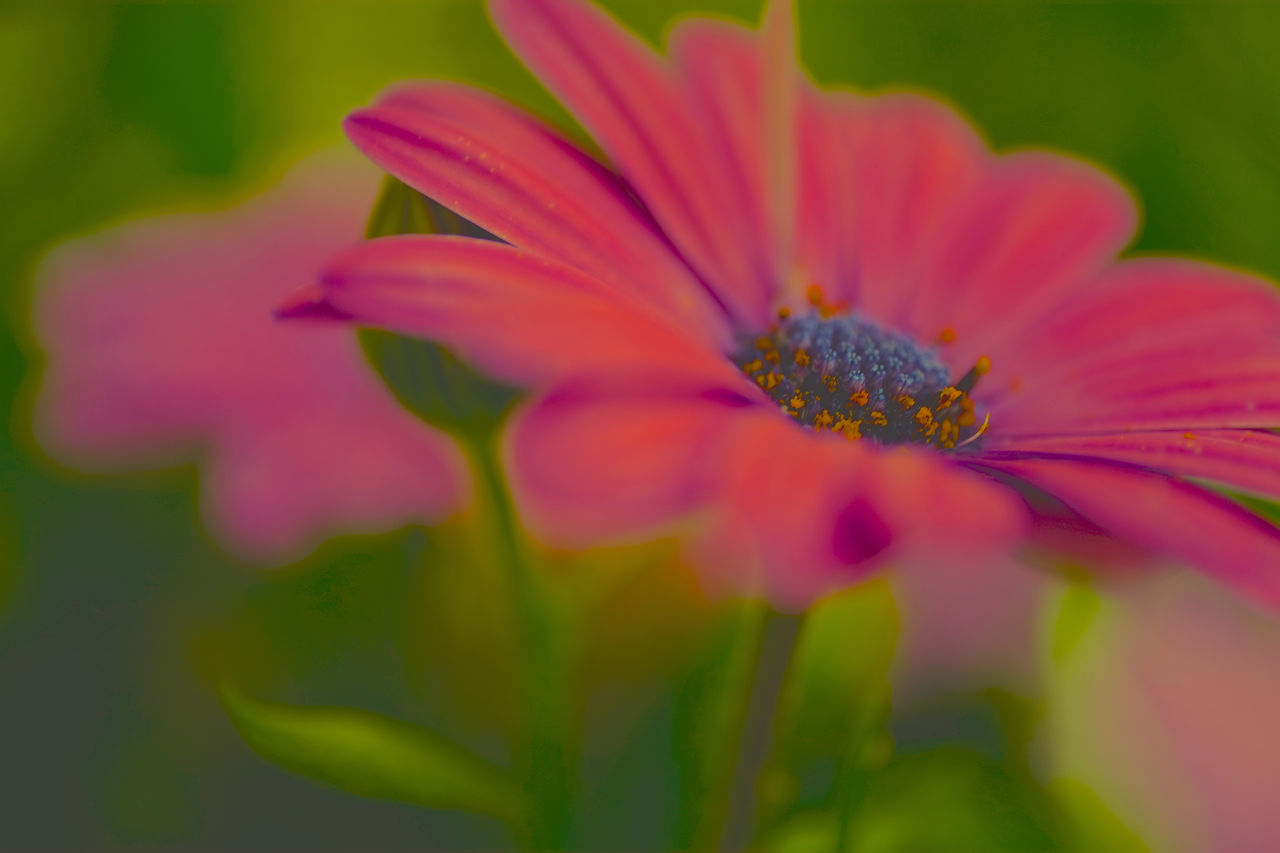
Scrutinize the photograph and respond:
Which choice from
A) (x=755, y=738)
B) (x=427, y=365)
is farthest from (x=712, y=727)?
(x=427, y=365)

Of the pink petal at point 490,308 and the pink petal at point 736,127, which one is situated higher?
the pink petal at point 736,127

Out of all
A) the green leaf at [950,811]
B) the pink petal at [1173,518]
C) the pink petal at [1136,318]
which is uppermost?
the pink petal at [1136,318]

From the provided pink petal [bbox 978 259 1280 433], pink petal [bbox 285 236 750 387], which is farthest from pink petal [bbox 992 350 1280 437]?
→ pink petal [bbox 285 236 750 387]

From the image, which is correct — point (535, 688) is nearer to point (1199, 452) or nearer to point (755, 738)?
point (755, 738)

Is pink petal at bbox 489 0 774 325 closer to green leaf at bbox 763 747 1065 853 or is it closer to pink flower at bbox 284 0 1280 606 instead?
pink flower at bbox 284 0 1280 606

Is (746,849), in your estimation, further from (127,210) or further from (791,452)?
(127,210)

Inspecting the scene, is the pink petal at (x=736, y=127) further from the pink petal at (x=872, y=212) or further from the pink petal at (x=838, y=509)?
the pink petal at (x=838, y=509)

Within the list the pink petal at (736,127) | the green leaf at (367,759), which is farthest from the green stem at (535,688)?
the pink petal at (736,127)

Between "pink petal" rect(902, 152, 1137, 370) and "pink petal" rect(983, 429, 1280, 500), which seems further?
"pink petal" rect(902, 152, 1137, 370)

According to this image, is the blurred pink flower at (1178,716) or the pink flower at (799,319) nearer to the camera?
the pink flower at (799,319)
